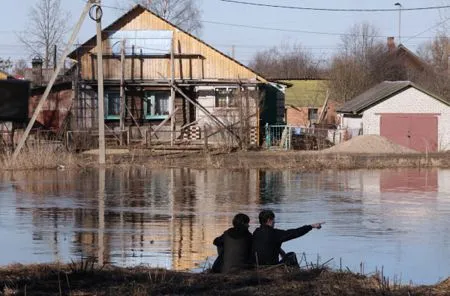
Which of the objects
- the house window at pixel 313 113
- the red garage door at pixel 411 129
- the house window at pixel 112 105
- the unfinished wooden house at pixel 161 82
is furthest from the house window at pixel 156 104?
the house window at pixel 313 113

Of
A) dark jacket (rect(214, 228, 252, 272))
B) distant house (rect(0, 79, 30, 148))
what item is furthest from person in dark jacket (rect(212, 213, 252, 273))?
distant house (rect(0, 79, 30, 148))

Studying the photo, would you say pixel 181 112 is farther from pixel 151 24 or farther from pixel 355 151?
pixel 355 151

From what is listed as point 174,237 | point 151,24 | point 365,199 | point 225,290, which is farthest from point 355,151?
point 225,290

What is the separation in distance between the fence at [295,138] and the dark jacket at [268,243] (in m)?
34.1

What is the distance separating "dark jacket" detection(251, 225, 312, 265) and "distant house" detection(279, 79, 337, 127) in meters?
61.6

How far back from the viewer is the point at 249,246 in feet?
33.9

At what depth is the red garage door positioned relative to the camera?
160 feet

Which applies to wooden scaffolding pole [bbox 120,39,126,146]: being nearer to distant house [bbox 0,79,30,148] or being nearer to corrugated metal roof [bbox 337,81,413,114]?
corrugated metal roof [bbox 337,81,413,114]

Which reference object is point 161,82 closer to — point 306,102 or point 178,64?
point 178,64

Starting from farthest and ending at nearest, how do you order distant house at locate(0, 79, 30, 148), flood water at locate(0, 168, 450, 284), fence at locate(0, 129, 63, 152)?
fence at locate(0, 129, 63, 152), flood water at locate(0, 168, 450, 284), distant house at locate(0, 79, 30, 148)

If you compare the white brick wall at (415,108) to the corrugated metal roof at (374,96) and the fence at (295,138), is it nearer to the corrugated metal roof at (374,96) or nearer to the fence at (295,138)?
the corrugated metal roof at (374,96)

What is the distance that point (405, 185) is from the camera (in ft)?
90.9

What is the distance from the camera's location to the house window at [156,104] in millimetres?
46938

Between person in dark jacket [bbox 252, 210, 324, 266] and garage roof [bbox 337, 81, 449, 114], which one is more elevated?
garage roof [bbox 337, 81, 449, 114]
